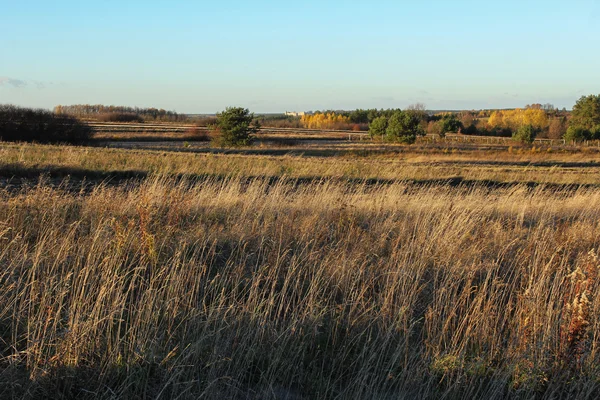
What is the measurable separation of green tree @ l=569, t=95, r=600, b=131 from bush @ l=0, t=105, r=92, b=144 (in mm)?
83971

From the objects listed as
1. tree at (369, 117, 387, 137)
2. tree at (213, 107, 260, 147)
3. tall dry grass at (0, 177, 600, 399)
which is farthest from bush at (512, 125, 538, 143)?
tall dry grass at (0, 177, 600, 399)

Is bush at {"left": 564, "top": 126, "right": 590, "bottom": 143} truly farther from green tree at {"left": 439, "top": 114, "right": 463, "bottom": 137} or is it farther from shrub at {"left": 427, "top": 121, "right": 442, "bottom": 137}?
shrub at {"left": 427, "top": 121, "right": 442, "bottom": 137}

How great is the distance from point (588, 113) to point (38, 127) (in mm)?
90299

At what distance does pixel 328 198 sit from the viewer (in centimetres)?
792

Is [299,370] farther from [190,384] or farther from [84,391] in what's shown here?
[84,391]

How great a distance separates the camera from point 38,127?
46.8 m

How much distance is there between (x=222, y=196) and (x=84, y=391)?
5235 mm

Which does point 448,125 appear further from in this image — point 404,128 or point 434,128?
point 404,128

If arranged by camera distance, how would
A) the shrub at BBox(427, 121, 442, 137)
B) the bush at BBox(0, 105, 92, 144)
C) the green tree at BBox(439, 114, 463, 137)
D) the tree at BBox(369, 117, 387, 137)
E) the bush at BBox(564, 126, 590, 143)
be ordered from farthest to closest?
1. the shrub at BBox(427, 121, 442, 137)
2. the green tree at BBox(439, 114, 463, 137)
3. the bush at BBox(564, 126, 590, 143)
4. the tree at BBox(369, 117, 387, 137)
5. the bush at BBox(0, 105, 92, 144)

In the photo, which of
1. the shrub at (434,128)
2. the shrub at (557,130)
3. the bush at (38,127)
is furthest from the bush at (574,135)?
the bush at (38,127)

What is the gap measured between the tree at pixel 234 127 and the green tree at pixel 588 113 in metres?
67.2

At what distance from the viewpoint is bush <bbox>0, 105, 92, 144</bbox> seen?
4544cm

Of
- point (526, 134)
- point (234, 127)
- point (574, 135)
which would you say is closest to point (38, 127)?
point (234, 127)

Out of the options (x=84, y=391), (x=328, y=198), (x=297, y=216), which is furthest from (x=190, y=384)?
(x=328, y=198)
